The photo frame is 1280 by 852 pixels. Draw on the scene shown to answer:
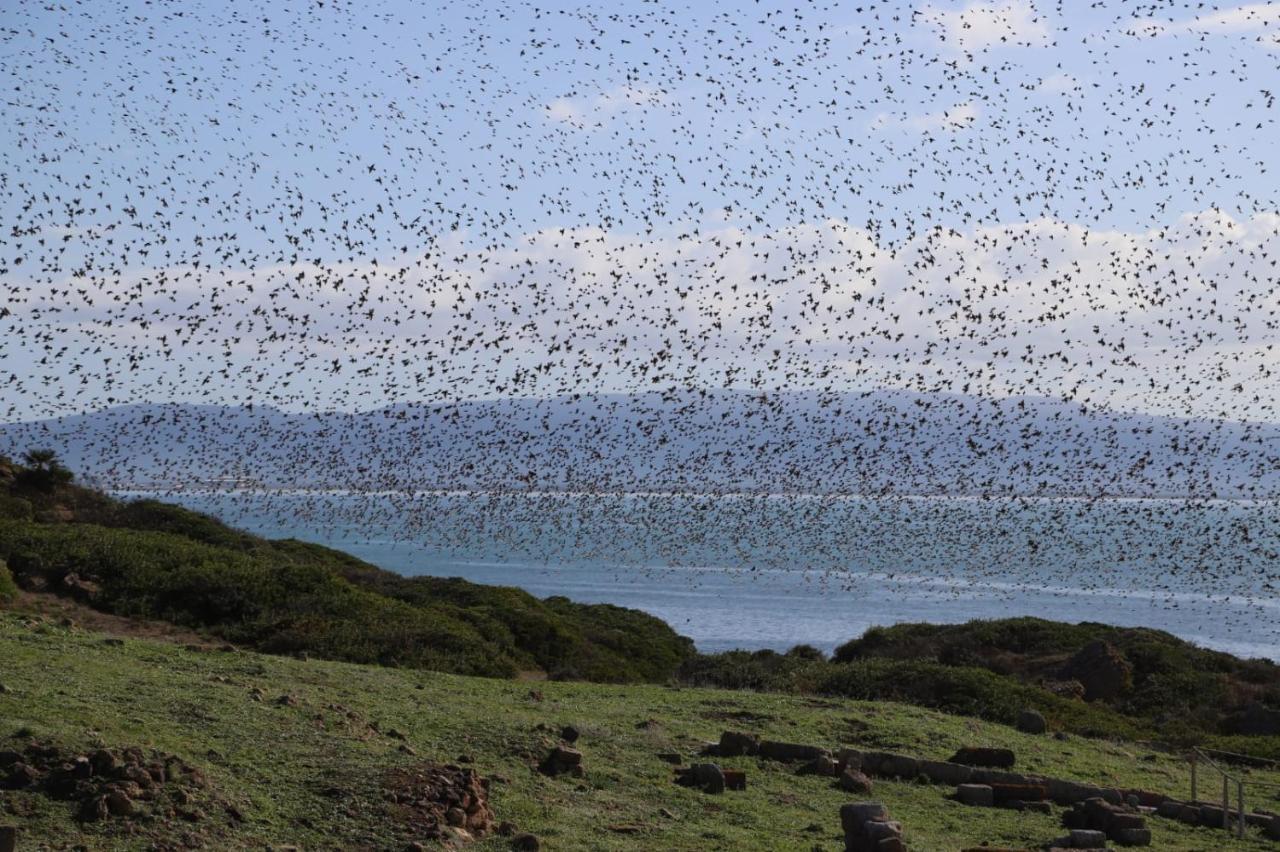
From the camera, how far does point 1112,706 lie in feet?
130

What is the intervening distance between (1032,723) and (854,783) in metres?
10.9

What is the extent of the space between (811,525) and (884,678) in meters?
123

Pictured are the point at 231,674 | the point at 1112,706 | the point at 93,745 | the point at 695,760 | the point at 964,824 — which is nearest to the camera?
the point at 93,745

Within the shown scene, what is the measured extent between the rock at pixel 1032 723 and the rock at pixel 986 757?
7.17 m

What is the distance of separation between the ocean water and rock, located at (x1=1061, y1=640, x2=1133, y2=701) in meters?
29.0

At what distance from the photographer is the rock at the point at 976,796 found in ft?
63.1

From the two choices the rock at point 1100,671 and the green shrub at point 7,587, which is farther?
the rock at point 1100,671

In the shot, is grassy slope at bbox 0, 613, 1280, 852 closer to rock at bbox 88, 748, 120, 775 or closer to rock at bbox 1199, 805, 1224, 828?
rock at bbox 1199, 805, 1224, 828

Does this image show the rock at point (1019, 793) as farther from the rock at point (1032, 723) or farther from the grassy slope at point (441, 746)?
the rock at point (1032, 723)

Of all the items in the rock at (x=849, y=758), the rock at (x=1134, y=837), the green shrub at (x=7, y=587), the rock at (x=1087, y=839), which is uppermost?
the green shrub at (x=7, y=587)

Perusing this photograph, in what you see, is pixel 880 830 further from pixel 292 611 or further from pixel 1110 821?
pixel 292 611

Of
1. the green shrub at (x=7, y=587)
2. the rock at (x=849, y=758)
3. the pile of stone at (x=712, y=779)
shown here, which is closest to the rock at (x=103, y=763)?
the pile of stone at (x=712, y=779)

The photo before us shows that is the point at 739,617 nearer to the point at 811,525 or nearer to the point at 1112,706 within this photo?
the point at 1112,706

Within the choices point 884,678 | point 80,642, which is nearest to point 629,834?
point 80,642
